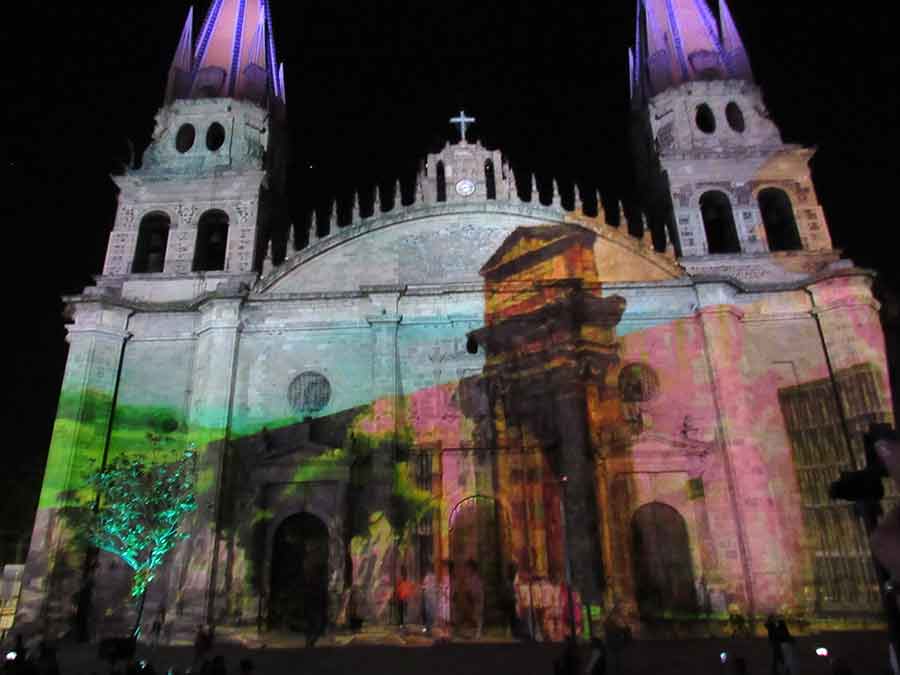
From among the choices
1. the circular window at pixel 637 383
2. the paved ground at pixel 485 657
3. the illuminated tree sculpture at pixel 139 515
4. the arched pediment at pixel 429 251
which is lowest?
the paved ground at pixel 485 657

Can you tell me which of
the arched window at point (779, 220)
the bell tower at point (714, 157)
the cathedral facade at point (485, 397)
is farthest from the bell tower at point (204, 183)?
the arched window at point (779, 220)

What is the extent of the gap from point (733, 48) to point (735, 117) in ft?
14.5

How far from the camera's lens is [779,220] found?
25.8 meters

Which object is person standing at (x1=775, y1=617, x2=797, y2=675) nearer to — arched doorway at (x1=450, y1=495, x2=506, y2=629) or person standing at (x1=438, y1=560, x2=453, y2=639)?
arched doorway at (x1=450, y1=495, x2=506, y2=629)

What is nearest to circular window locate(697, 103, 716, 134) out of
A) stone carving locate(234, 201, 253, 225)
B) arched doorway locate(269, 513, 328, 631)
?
stone carving locate(234, 201, 253, 225)

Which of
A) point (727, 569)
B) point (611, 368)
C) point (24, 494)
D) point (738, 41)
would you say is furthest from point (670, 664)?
point (24, 494)

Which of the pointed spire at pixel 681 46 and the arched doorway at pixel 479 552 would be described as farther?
the pointed spire at pixel 681 46

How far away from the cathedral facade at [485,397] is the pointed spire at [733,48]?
288cm

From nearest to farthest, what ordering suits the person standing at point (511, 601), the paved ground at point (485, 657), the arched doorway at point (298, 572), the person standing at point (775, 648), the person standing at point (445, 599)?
the person standing at point (775, 648) → the paved ground at point (485, 657) → the person standing at point (445, 599) → the person standing at point (511, 601) → the arched doorway at point (298, 572)

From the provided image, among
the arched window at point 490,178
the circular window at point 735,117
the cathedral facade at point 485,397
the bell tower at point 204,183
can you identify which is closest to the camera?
the cathedral facade at point 485,397

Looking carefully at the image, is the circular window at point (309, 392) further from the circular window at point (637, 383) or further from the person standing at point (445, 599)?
the circular window at point (637, 383)

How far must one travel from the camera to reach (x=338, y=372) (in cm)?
2222

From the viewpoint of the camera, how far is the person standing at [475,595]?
19281 millimetres

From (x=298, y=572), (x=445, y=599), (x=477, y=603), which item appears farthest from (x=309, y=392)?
(x=477, y=603)
